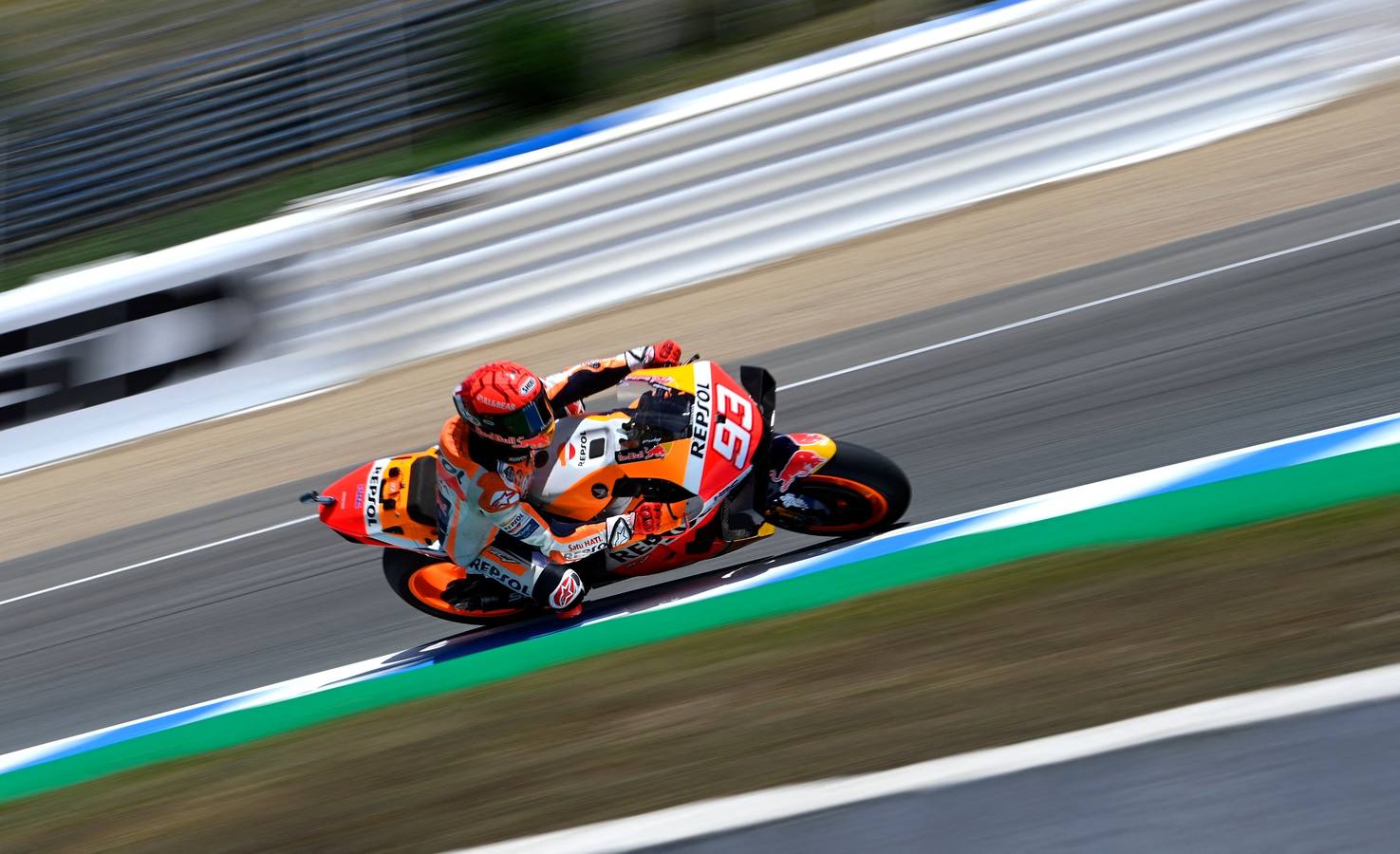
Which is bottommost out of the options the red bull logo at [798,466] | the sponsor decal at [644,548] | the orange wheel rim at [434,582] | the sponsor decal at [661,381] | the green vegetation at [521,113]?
the orange wheel rim at [434,582]

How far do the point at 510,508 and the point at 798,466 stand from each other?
A: 1.35m

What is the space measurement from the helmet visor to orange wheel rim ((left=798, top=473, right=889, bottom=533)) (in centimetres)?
125

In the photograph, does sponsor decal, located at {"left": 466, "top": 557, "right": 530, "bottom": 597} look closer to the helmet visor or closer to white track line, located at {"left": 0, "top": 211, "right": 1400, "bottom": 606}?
the helmet visor

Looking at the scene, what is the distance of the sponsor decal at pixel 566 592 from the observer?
6.06 m

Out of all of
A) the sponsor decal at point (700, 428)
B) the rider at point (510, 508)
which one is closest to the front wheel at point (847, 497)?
the sponsor decal at point (700, 428)

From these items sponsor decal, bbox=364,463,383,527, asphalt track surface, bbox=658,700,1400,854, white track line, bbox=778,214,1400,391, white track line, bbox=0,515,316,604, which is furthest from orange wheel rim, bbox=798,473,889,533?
white track line, bbox=0,515,316,604

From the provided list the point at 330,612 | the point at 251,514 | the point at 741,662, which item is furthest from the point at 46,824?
the point at 251,514

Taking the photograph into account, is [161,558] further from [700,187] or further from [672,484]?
[700,187]

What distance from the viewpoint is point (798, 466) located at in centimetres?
604

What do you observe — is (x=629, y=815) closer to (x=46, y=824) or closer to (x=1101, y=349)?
(x=46, y=824)

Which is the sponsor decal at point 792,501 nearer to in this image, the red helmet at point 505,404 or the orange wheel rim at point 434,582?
the red helmet at point 505,404

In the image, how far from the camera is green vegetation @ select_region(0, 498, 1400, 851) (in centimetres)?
373

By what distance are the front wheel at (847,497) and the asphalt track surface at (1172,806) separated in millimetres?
2802

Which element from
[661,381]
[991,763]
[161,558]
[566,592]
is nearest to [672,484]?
[661,381]
